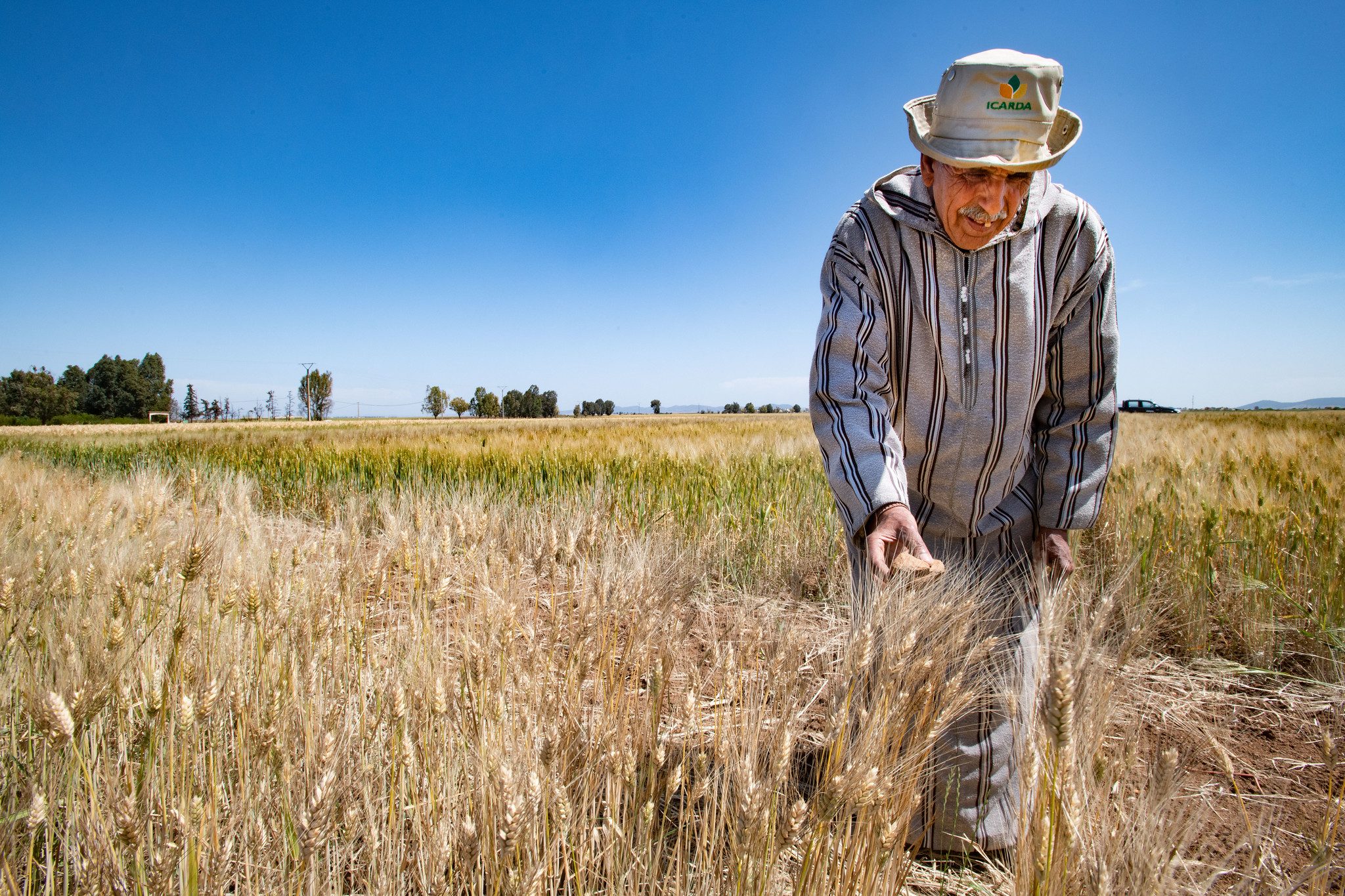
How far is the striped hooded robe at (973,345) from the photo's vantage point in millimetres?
1337

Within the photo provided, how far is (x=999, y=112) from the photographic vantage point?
1175mm

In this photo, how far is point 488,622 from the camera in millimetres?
1416

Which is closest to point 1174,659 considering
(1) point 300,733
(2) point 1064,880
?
(2) point 1064,880

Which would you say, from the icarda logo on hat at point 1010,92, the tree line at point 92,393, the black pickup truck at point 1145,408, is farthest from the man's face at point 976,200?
the tree line at point 92,393

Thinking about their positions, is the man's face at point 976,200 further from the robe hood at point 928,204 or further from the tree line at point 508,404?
the tree line at point 508,404

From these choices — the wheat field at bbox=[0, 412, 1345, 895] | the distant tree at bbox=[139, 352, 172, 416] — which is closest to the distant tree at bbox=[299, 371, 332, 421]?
the distant tree at bbox=[139, 352, 172, 416]

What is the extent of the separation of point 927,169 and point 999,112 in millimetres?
199

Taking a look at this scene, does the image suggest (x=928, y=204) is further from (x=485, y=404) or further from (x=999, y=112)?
(x=485, y=404)

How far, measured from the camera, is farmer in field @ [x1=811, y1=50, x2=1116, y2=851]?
120 cm

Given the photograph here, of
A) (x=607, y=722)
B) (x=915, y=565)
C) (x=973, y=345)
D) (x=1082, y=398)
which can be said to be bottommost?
(x=607, y=722)

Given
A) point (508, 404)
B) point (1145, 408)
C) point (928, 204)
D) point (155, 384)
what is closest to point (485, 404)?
point (508, 404)

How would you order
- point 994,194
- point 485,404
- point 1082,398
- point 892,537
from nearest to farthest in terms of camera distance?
point 892,537 < point 994,194 < point 1082,398 < point 485,404

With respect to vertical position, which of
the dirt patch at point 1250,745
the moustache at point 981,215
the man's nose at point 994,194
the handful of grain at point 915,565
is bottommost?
the dirt patch at point 1250,745

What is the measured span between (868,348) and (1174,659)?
1.93m
